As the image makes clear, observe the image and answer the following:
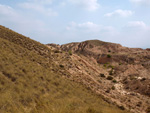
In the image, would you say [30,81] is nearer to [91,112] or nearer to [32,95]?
[32,95]

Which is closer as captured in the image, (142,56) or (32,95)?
(32,95)

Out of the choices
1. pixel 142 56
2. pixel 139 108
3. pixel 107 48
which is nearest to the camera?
pixel 139 108

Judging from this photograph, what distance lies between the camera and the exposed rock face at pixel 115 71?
60.4ft

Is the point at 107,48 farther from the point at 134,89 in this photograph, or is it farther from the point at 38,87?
the point at 38,87

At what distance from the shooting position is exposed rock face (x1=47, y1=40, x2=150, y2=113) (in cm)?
1842

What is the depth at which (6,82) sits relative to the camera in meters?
8.72

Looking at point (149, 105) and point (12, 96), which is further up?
point (12, 96)

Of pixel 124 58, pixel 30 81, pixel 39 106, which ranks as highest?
pixel 124 58

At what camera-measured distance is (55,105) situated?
8.23m

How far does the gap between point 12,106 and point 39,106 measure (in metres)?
1.57

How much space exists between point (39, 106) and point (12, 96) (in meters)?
1.79

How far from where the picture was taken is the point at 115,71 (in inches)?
1483

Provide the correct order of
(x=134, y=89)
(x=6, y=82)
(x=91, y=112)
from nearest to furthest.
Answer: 1. (x=91, y=112)
2. (x=6, y=82)
3. (x=134, y=89)

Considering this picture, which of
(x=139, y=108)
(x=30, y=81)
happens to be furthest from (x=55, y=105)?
(x=139, y=108)
